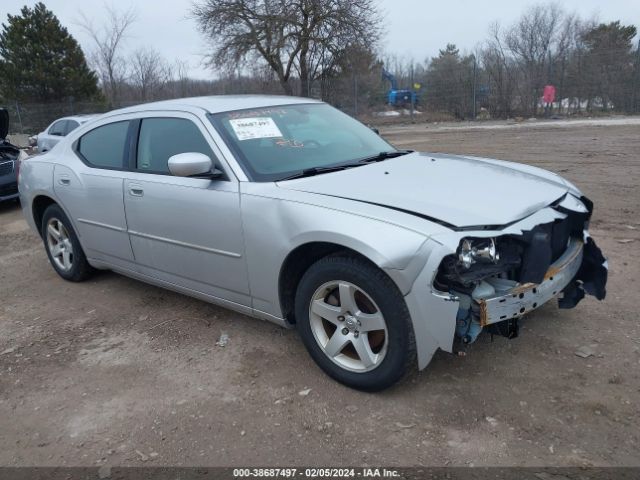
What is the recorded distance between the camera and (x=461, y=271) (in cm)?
262

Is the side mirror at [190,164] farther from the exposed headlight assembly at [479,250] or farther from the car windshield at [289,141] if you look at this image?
the exposed headlight assembly at [479,250]

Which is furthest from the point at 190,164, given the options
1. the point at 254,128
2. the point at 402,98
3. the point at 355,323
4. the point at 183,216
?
the point at 402,98

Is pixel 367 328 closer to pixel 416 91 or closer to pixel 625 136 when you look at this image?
pixel 625 136

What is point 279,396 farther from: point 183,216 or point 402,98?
point 402,98

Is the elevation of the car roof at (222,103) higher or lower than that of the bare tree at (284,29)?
lower

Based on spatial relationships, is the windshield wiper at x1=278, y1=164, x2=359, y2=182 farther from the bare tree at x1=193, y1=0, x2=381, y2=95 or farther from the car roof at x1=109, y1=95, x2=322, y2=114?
the bare tree at x1=193, y1=0, x2=381, y2=95

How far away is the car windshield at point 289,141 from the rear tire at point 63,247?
2.13 m

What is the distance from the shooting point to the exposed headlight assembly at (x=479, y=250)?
8.53 ft

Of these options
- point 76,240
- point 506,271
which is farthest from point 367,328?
point 76,240

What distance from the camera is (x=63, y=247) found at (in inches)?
201

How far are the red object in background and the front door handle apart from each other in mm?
24158

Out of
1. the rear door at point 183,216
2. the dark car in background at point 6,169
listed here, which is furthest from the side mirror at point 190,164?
the dark car in background at point 6,169

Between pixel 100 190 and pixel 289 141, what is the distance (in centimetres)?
169

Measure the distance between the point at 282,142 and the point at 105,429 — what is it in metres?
2.06
